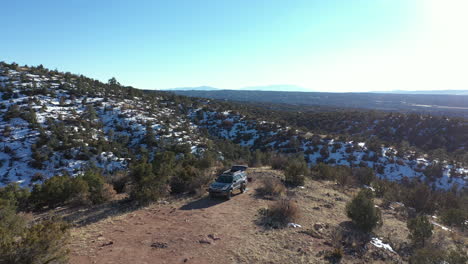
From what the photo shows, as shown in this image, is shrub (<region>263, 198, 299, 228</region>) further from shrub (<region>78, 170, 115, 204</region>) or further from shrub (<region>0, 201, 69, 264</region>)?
shrub (<region>78, 170, 115, 204</region>)

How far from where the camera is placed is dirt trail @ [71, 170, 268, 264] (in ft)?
25.4

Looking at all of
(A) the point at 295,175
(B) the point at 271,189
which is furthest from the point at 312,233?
(A) the point at 295,175

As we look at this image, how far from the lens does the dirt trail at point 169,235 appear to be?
773 centimetres

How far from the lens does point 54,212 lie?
38.7 feet

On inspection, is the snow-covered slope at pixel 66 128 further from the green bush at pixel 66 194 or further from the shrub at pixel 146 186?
the shrub at pixel 146 186

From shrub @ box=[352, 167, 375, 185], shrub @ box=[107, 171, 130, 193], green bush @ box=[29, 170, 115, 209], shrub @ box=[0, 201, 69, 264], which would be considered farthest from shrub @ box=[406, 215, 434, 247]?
shrub @ box=[107, 171, 130, 193]

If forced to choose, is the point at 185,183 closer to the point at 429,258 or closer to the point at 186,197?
the point at 186,197

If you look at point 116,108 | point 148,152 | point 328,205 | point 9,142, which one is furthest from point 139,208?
point 116,108

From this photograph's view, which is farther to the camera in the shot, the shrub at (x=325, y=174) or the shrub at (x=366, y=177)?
the shrub at (x=366, y=177)

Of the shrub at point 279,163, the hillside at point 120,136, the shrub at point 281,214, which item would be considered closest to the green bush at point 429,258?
the shrub at point 281,214

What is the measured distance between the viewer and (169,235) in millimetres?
9188

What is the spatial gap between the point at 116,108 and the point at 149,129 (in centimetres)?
1013

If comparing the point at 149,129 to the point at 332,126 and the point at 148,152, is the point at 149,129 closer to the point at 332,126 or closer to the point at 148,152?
the point at 148,152

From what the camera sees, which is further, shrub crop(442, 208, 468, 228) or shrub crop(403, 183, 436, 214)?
shrub crop(403, 183, 436, 214)
